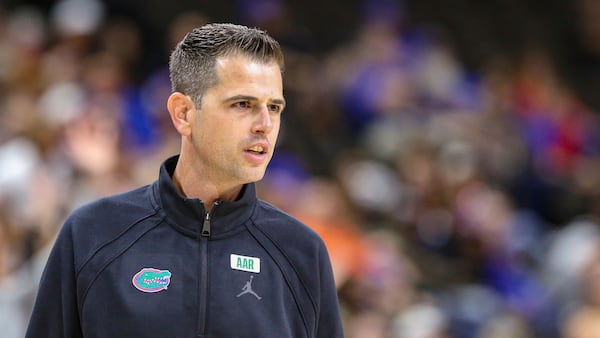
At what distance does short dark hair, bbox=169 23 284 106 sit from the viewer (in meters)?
2.91

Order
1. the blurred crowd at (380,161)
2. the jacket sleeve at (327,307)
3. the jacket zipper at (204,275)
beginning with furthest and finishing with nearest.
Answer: the blurred crowd at (380,161) < the jacket sleeve at (327,307) < the jacket zipper at (204,275)

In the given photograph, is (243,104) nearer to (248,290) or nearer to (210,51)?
(210,51)

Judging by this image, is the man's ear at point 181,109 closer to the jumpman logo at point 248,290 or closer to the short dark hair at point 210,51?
the short dark hair at point 210,51

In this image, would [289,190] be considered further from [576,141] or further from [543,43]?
[543,43]

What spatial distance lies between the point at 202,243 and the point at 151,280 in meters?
0.18

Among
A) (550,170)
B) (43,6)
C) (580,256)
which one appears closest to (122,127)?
(43,6)

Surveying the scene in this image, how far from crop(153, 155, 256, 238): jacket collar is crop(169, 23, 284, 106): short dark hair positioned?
0.27 metres

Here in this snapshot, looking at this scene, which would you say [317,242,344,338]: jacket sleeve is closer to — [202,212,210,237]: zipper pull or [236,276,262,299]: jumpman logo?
[236,276,262,299]: jumpman logo

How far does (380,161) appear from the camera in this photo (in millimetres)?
8977

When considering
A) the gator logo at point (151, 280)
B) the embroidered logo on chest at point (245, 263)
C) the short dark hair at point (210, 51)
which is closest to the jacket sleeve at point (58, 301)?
the gator logo at point (151, 280)

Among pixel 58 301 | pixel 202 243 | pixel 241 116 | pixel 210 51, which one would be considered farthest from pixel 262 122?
pixel 58 301

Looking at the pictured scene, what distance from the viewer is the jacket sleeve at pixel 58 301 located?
2848mm

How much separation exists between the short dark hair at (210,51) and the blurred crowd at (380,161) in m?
2.94

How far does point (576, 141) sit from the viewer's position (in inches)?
401
